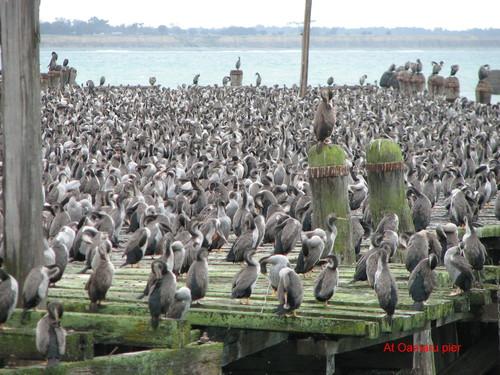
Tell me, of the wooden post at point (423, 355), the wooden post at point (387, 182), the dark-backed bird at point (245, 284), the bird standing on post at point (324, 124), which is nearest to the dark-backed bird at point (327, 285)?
the dark-backed bird at point (245, 284)

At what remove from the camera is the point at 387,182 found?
16.8 m

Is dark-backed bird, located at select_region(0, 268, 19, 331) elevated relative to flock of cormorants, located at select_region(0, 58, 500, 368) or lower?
elevated

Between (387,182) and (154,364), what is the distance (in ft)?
21.7

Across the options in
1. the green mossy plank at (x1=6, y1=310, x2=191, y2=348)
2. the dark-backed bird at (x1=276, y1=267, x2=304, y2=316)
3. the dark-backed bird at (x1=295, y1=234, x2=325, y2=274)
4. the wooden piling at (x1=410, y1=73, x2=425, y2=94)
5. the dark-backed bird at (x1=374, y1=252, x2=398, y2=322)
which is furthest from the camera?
the wooden piling at (x1=410, y1=73, x2=425, y2=94)

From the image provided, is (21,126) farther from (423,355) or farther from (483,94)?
(483,94)

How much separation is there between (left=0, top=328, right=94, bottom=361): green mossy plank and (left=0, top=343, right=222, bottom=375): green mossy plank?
0.15m

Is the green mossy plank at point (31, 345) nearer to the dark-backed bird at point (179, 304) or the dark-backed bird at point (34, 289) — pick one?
the dark-backed bird at point (34, 289)

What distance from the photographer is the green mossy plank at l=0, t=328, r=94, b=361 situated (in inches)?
420

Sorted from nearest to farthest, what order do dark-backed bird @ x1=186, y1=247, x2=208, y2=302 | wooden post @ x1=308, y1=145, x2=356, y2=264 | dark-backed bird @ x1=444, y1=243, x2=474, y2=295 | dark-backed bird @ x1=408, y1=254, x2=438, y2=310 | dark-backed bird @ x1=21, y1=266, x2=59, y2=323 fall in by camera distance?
dark-backed bird @ x1=21, y1=266, x2=59, y2=323 < dark-backed bird @ x1=186, y1=247, x2=208, y2=302 < dark-backed bird @ x1=408, y1=254, x2=438, y2=310 < dark-backed bird @ x1=444, y1=243, x2=474, y2=295 < wooden post @ x1=308, y1=145, x2=356, y2=264

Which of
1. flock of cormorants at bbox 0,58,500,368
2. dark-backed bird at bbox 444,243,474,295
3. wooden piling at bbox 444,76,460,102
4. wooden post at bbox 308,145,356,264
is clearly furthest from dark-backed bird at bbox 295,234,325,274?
wooden piling at bbox 444,76,460,102

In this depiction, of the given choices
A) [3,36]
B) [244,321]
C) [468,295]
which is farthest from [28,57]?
[468,295]

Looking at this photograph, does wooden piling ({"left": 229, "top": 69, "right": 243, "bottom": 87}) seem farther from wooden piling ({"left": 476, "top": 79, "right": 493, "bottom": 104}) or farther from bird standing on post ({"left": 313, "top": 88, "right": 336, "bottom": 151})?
bird standing on post ({"left": 313, "top": 88, "right": 336, "bottom": 151})

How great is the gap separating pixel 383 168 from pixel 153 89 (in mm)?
36343

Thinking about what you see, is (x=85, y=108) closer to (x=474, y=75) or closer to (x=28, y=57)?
(x=28, y=57)
